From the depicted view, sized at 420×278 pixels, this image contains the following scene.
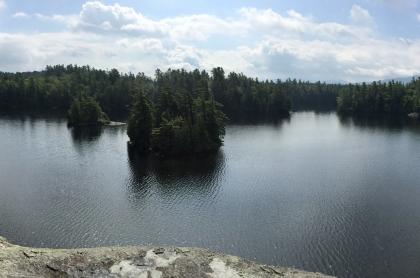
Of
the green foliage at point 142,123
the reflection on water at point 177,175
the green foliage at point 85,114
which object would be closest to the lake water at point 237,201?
the reflection on water at point 177,175

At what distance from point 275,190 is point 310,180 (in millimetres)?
10155

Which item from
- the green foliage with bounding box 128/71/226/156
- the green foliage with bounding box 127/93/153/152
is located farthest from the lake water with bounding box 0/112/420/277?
the green foliage with bounding box 127/93/153/152

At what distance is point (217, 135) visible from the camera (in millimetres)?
107438

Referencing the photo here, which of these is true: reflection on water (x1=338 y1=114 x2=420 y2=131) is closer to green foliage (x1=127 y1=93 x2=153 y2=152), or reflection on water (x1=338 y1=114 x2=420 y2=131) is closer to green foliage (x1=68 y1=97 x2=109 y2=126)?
green foliage (x1=127 y1=93 x2=153 y2=152)

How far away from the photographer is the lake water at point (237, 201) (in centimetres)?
4853

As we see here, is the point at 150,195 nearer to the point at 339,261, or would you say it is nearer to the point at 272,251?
the point at 272,251

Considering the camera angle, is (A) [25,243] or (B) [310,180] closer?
(A) [25,243]

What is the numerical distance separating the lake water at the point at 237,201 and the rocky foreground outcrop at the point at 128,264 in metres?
10.5

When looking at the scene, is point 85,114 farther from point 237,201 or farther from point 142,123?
point 237,201

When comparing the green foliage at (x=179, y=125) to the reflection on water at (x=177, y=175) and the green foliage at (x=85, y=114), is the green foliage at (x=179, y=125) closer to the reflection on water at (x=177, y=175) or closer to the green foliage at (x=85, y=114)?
the reflection on water at (x=177, y=175)

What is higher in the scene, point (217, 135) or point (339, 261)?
point (217, 135)

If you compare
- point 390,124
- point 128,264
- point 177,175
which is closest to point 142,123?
point 177,175

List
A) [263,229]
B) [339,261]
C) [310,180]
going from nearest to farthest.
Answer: [339,261] < [263,229] < [310,180]

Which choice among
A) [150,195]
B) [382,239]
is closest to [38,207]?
[150,195]
